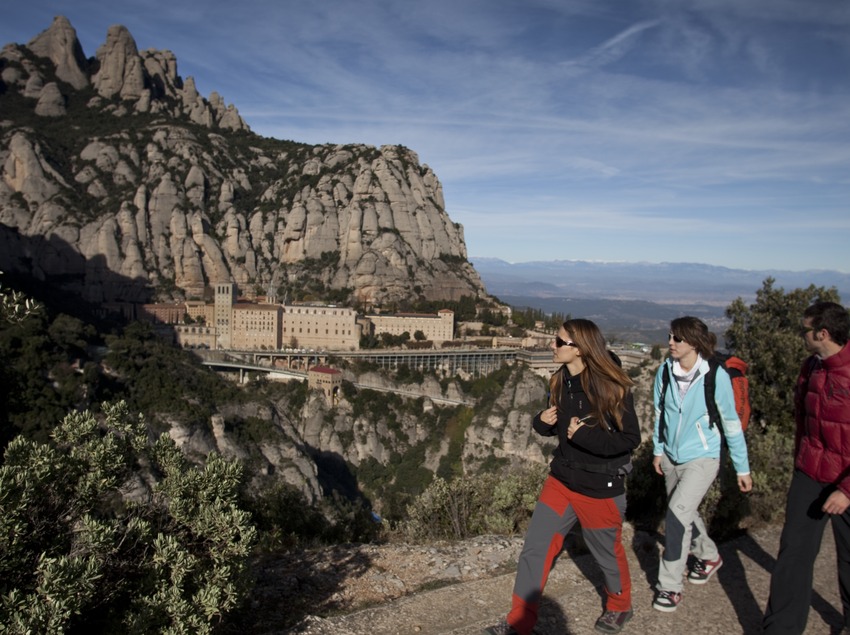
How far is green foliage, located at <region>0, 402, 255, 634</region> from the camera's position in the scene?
3.28 m

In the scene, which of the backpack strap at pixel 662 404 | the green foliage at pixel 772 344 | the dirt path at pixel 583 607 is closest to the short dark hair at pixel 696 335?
the backpack strap at pixel 662 404

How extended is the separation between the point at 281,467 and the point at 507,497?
4055 cm

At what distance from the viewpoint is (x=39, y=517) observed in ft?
12.9

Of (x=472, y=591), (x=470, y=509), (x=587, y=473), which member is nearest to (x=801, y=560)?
(x=587, y=473)

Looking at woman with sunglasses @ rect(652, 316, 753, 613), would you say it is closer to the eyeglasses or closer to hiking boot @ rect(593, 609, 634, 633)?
hiking boot @ rect(593, 609, 634, 633)

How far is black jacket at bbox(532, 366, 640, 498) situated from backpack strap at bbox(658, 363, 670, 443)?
796 mm

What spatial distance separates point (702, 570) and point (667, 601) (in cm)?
69

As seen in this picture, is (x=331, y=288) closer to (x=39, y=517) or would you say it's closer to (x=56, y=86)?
(x=56, y=86)

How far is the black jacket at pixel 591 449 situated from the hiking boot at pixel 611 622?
911 millimetres

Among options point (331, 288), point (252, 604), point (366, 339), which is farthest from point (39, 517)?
point (331, 288)

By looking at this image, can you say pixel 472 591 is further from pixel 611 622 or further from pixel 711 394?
pixel 711 394

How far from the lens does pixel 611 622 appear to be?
446cm

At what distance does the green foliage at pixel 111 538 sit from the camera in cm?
328

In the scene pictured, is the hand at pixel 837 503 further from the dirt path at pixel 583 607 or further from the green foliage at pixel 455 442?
the green foliage at pixel 455 442
